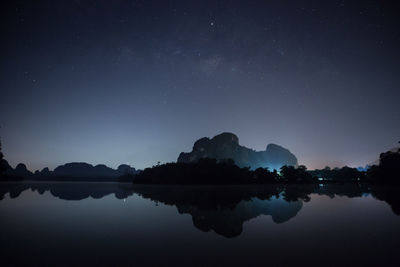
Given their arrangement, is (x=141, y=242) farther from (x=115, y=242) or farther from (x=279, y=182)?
(x=279, y=182)

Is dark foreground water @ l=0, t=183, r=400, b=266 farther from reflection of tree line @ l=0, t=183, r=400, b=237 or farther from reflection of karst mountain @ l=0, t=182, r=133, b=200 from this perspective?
reflection of karst mountain @ l=0, t=182, r=133, b=200

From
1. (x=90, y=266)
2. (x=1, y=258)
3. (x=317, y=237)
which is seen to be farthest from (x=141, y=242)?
(x=317, y=237)

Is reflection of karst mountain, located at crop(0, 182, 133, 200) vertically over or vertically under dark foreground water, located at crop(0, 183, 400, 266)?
under

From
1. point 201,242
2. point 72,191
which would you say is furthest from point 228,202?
point 72,191

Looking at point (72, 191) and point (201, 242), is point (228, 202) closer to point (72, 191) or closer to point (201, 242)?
point (201, 242)

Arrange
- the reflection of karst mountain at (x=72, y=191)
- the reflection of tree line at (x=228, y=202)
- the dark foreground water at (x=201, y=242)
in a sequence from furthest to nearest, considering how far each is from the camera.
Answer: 1. the reflection of karst mountain at (x=72, y=191)
2. the reflection of tree line at (x=228, y=202)
3. the dark foreground water at (x=201, y=242)

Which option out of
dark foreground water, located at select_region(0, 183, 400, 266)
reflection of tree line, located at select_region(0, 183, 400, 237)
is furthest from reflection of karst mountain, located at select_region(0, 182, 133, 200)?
dark foreground water, located at select_region(0, 183, 400, 266)

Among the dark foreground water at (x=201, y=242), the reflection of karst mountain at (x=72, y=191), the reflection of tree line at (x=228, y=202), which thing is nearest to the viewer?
the dark foreground water at (x=201, y=242)

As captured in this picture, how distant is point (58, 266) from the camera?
6.65 meters

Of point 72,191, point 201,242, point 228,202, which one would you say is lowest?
point 72,191

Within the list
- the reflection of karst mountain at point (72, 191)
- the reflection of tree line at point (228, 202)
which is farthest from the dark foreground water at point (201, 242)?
the reflection of karst mountain at point (72, 191)

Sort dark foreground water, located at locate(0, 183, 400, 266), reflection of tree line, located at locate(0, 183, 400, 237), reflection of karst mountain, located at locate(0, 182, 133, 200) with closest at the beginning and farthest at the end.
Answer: dark foreground water, located at locate(0, 183, 400, 266) → reflection of tree line, located at locate(0, 183, 400, 237) → reflection of karst mountain, located at locate(0, 182, 133, 200)

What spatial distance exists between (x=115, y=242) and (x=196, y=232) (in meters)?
4.00

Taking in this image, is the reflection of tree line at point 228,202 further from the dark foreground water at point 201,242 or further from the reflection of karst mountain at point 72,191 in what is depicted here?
the dark foreground water at point 201,242
